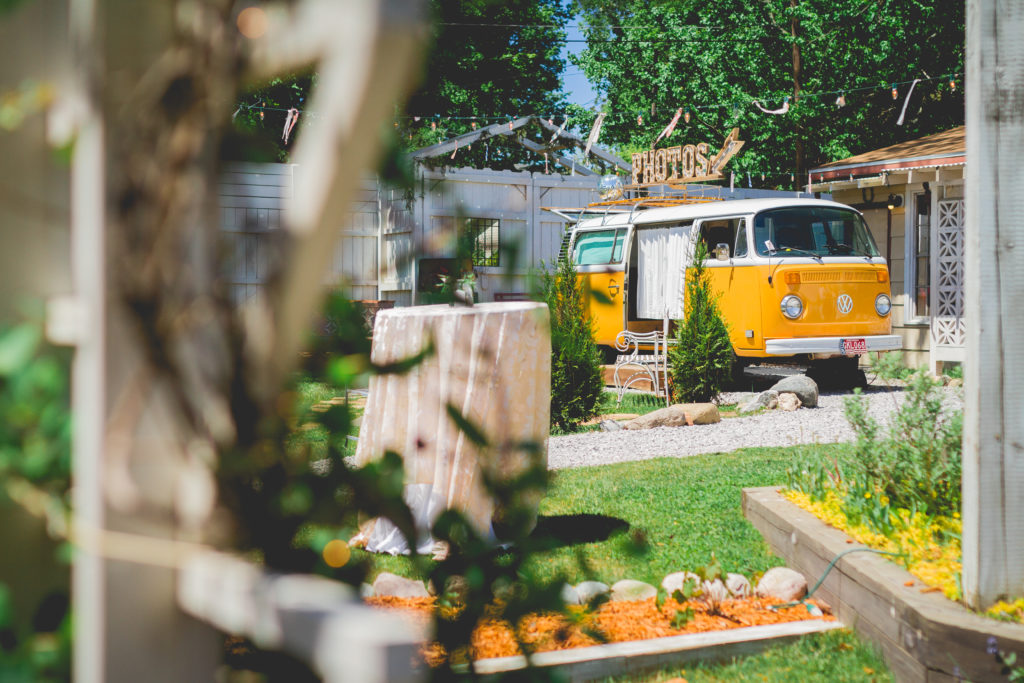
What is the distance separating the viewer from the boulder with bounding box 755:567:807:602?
354 cm

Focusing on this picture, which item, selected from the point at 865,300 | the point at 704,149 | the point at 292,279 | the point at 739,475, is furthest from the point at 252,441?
the point at 704,149

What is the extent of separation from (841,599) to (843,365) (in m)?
9.04

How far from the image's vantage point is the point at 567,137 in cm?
1820

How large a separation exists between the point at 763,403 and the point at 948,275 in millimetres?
4689

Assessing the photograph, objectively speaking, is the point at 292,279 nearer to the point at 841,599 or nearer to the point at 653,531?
the point at 841,599

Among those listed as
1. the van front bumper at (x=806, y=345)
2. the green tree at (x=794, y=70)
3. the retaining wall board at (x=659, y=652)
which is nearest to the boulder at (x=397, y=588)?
the retaining wall board at (x=659, y=652)

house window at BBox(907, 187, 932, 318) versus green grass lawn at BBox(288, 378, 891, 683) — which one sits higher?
house window at BBox(907, 187, 932, 318)

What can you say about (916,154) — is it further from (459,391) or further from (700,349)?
(459,391)

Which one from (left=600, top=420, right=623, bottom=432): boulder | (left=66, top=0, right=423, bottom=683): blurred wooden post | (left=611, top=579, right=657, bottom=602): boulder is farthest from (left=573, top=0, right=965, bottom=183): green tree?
(left=66, top=0, right=423, bottom=683): blurred wooden post

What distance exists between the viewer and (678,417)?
8820 millimetres

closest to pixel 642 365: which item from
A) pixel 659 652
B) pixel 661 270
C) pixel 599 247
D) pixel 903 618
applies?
pixel 661 270

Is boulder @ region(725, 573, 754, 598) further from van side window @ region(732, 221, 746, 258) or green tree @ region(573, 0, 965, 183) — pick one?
→ green tree @ region(573, 0, 965, 183)

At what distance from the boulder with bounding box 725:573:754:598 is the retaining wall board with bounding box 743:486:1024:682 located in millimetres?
260

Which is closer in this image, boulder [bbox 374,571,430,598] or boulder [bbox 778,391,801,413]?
boulder [bbox 374,571,430,598]
